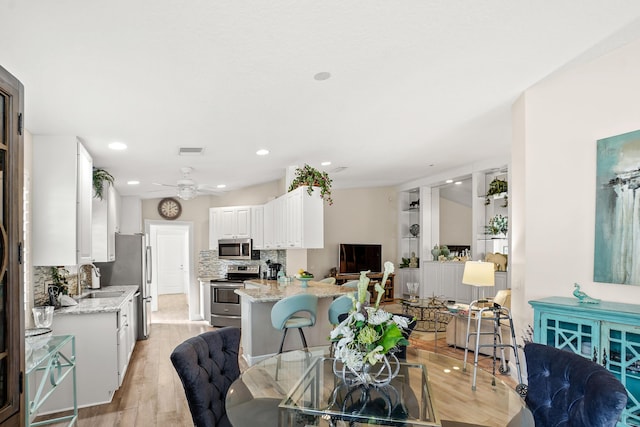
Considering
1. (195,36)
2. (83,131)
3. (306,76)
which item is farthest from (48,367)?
(306,76)

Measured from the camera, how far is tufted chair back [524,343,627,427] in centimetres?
138

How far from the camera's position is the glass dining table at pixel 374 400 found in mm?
1689

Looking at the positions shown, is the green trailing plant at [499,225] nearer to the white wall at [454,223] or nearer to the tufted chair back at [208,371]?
the white wall at [454,223]

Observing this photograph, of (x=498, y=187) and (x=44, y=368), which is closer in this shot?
(x=44, y=368)

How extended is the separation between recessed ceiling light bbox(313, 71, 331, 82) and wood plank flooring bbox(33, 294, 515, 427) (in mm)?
1987

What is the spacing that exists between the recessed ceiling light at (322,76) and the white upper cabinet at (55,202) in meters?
2.34

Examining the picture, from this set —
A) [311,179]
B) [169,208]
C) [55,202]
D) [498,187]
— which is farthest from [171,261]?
[498,187]

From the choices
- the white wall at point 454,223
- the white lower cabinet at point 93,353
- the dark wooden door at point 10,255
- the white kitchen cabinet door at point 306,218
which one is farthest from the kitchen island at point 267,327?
the white wall at point 454,223

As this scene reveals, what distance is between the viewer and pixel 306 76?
105 inches

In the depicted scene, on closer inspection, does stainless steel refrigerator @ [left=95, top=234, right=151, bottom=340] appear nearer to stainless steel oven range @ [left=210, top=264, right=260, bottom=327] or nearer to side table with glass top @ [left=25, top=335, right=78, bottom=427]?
stainless steel oven range @ [left=210, top=264, right=260, bottom=327]

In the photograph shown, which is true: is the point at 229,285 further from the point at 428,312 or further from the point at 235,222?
the point at 428,312

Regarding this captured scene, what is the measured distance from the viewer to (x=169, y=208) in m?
8.13

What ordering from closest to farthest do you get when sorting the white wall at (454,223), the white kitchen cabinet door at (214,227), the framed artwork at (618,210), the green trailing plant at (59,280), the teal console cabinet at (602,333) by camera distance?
the teal console cabinet at (602,333)
the framed artwork at (618,210)
the green trailing plant at (59,280)
the white kitchen cabinet door at (214,227)
the white wall at (454,223)

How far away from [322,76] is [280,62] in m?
0.36
